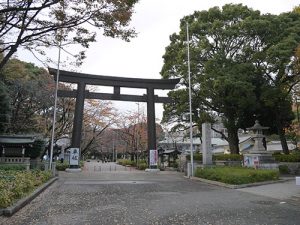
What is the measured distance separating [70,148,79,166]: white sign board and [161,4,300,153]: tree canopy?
10.4 meters

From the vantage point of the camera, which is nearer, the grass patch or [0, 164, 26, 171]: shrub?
the grass patch

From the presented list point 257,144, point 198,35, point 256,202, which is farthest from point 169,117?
point 256,202

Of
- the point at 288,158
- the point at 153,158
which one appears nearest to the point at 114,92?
the point at 153,158

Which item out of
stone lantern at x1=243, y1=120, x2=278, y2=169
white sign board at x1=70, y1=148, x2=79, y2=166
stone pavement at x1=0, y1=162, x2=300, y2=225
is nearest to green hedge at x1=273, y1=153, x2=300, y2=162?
stone lantern at x1=243, y1=120, x2=278, y2=169

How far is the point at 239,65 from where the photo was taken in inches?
1081

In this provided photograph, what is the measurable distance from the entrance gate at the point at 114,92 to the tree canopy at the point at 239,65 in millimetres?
2249

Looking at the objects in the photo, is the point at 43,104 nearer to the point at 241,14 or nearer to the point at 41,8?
the point at 241,14

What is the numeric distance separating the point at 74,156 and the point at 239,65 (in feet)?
54.5

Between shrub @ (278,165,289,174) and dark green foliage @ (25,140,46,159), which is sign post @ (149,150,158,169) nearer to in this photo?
dark green foliage @ (25,140,46,159)

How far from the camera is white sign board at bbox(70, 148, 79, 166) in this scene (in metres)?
30.5

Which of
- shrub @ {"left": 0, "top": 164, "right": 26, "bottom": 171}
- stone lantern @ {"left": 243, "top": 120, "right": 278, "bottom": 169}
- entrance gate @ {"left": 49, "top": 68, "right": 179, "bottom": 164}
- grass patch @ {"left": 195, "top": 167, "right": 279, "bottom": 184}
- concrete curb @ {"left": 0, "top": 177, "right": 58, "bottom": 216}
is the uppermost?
entrance gate @ {"left": 49, "top": 68, "right": 179, "bottom": 164}

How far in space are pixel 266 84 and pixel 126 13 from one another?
20138mm

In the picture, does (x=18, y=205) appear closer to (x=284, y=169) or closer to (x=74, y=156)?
(x=74, y=156)

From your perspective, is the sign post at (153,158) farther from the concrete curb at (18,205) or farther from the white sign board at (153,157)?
the concrete curb at (18,205)
